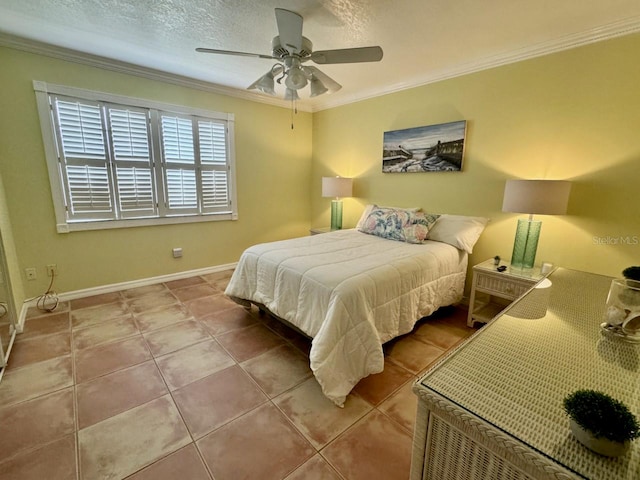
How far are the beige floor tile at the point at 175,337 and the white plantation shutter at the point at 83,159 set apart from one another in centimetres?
160

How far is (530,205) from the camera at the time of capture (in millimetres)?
2232

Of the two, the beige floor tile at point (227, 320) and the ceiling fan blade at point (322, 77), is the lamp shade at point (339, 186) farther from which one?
the beige floor tile at point (227, 320)

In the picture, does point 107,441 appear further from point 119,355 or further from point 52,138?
point 52,138

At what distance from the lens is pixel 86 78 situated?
2.91 meters

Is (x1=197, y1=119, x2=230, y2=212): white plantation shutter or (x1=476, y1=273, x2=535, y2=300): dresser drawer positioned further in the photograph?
(x1=197, y1=119, x2=230, y2=212): white plantation shutter

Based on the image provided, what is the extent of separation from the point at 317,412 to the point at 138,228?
118 inches

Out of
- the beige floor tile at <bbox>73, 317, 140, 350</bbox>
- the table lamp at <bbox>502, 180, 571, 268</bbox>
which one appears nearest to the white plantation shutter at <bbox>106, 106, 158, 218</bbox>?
the beige floor tile at <bbox>73, 317, 140, 350</bbox>

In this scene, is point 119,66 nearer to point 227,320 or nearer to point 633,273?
point 227,320

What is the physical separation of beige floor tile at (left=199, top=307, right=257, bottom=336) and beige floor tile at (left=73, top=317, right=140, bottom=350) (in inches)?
23.3

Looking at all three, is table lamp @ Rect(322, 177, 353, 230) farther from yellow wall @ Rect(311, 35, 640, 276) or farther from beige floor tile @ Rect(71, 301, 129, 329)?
beige floor tile @ Rect(71, 301, 129, 329)

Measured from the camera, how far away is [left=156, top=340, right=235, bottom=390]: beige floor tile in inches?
77.2

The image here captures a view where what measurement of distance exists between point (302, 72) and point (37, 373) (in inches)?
113

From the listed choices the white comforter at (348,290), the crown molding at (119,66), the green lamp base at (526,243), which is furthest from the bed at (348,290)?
the crown molding at (119,66)

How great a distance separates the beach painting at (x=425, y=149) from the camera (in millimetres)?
3047
